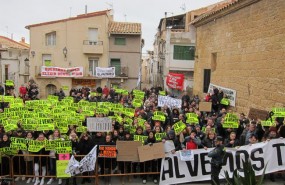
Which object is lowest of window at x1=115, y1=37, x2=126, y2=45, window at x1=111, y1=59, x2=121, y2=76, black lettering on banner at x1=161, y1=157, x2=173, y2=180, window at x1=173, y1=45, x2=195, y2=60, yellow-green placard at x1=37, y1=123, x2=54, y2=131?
black lettering on banner at x1=161, y1=157, x2=173, y2=180

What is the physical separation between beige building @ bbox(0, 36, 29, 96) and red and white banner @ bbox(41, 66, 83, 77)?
7750mm

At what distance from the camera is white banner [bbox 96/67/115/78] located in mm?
29859

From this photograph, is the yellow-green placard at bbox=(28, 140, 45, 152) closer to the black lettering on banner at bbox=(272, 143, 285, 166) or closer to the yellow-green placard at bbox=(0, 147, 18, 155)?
the yellow-green placard at bbox=(0, 147, 18, 155)

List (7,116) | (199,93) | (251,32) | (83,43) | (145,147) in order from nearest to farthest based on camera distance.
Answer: (145,147)
(7,116)
(251,32)
(199,93)
(83,43)

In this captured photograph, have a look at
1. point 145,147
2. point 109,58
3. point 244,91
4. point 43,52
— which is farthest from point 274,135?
point 43,52

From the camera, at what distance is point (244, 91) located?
1505 cm

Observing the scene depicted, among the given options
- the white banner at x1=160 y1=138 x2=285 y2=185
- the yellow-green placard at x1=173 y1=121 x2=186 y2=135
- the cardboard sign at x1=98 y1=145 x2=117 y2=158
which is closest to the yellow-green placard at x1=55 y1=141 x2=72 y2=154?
the cardboard sign at x1=98 y1=145 x2=117 y2=158

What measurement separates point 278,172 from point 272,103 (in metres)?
4.24

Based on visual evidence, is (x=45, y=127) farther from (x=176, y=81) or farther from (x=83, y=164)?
(x=176, y=81)

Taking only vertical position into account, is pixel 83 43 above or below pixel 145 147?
above

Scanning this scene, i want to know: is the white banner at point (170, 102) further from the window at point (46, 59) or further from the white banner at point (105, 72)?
the window at point (46, 59)

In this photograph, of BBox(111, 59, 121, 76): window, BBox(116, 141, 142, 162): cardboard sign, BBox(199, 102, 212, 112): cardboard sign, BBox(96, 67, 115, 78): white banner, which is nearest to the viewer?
BBox(116, 141, 142, 162): cardboard sign

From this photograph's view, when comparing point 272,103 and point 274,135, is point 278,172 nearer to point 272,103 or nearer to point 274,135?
point 274,135

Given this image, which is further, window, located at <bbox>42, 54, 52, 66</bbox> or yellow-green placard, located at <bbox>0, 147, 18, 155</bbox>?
window, located at <bbox>42, 54, 52, 66</bbox>
